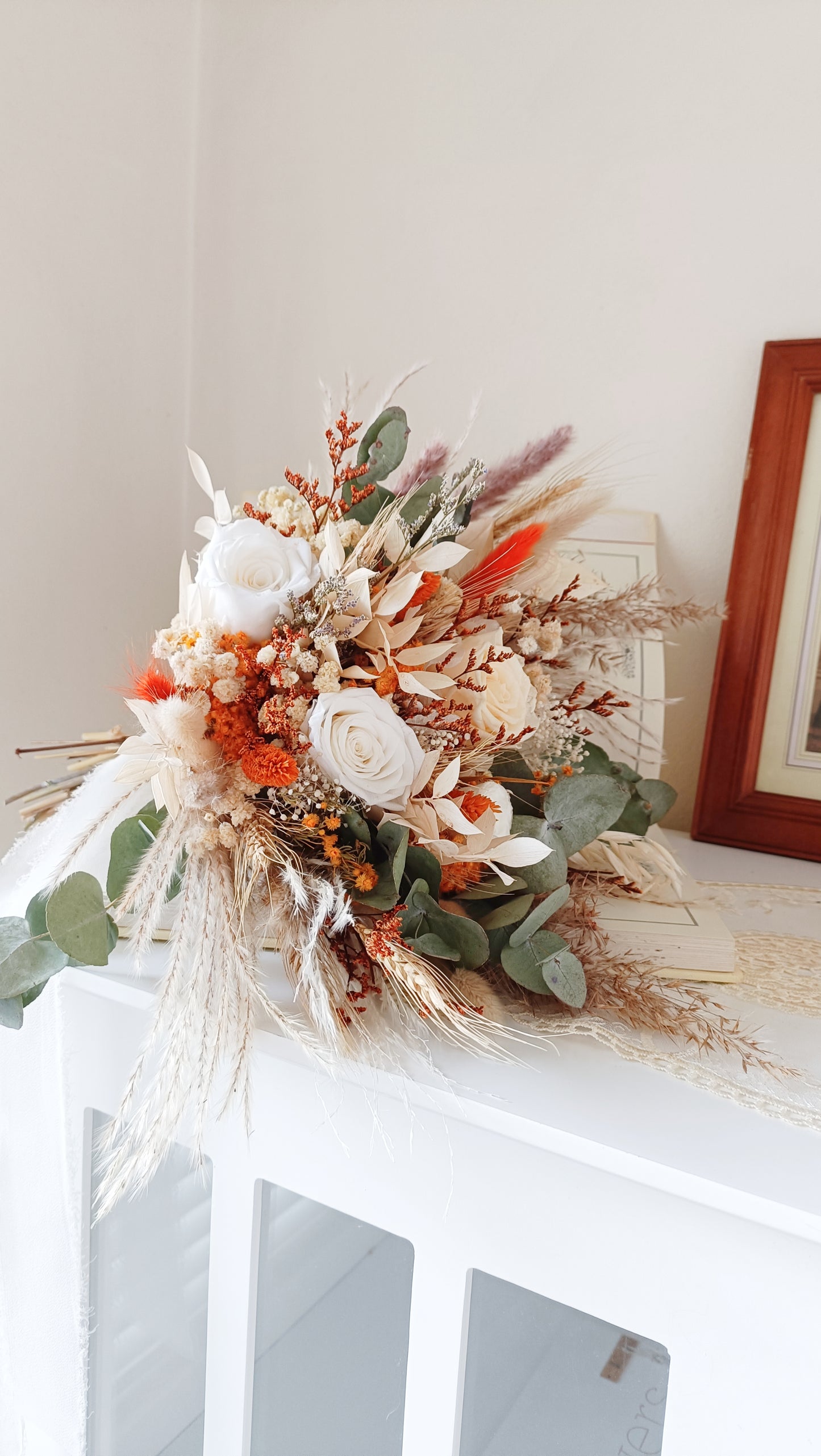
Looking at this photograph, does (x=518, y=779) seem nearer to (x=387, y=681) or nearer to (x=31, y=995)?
(x=387, y=681)

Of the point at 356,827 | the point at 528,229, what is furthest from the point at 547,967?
the point at 528,229

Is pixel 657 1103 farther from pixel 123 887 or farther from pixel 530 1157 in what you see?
pixel 123 887

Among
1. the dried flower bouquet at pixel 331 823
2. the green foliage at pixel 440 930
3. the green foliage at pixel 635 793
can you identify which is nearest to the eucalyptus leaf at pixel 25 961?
the dried flower bouquet at pixel 331 823

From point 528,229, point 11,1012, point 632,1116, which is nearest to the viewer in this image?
point 632,1116

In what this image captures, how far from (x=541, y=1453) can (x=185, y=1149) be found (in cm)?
30

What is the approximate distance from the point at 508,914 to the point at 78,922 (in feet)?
0.87

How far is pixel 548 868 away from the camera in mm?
595

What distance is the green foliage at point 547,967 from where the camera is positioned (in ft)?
1.80

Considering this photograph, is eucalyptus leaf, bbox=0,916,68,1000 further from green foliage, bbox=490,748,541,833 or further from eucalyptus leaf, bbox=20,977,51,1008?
green foliage, bbox=490,748,541,833

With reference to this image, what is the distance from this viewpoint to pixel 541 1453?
54 cm

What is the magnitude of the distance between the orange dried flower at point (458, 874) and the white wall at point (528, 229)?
598mm

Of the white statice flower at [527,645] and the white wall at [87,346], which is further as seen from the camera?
the white wall at [87,346]

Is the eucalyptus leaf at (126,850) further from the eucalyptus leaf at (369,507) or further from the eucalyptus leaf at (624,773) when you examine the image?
the eucalyptus leaf at (624,773)

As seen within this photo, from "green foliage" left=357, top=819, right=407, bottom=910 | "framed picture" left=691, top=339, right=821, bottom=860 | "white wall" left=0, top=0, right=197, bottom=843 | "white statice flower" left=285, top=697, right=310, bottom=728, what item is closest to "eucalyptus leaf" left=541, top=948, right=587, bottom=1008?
"green foliage" left=357, top=819, right=407, bottom=910
